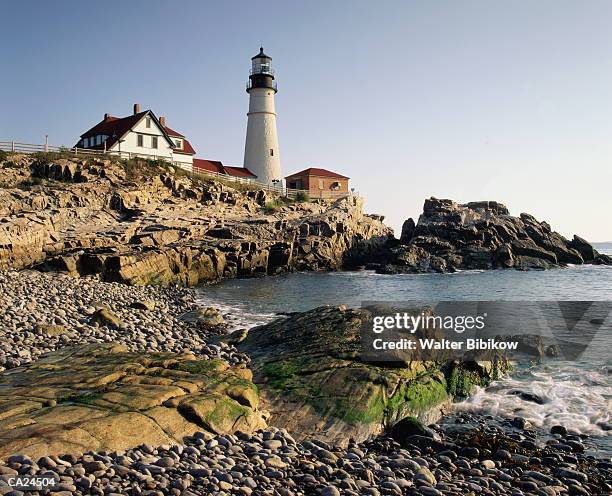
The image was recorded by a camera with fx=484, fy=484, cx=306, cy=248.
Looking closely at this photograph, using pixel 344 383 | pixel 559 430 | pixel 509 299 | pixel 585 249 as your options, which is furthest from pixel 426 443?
pixel 585 249

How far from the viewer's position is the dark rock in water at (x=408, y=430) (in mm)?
9125

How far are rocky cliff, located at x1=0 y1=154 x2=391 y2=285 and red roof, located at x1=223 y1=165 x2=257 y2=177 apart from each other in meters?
8.12

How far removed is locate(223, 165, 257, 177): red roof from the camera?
61.4 metres

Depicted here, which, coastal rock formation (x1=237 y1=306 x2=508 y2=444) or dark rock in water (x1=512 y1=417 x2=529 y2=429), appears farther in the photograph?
dark rock in water (x1=512 y1=417 x2=529 y2=429)

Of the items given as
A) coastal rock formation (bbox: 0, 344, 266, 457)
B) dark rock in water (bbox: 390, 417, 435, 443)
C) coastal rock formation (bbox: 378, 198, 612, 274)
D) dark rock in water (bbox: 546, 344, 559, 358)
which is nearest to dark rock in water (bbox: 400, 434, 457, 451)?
dark rock in water (bbox: 390, 417, 435, 443)

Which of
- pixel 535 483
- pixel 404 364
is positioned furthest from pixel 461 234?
pixel 535 483

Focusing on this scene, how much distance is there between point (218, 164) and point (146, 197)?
21.8 m

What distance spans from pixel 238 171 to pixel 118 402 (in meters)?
56.4

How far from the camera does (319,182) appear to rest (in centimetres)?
6700

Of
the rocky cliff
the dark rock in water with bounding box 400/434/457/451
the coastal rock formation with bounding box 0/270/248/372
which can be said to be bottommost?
the dark rock in water with bounding box 400/434/457/451

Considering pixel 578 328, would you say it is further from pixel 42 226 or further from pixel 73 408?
pixel 42 226

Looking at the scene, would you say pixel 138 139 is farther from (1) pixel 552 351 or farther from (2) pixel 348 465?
(2) pixel 348 465

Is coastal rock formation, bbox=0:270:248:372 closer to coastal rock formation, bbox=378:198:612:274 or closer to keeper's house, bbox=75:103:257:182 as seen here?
keeper's house, bbox=75:103:257:182

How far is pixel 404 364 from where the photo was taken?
1164 cm
